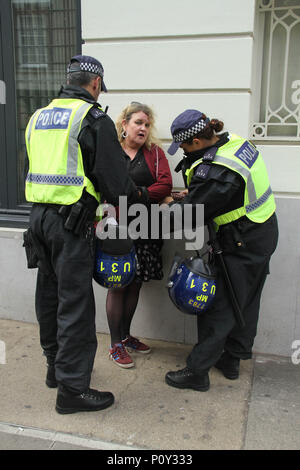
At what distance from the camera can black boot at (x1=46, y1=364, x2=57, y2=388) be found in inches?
124

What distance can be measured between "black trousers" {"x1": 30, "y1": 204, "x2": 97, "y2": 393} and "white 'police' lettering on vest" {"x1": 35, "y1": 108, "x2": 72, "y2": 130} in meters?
0.48

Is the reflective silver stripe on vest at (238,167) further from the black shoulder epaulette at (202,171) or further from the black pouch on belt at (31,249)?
→ the black pouch on belt at (31,249)

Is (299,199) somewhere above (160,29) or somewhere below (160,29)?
below

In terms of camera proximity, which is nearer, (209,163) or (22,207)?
(209,163)

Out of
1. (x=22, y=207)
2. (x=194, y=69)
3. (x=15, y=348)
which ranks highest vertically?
(x=194, y=69)

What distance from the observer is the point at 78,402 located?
9.38ft

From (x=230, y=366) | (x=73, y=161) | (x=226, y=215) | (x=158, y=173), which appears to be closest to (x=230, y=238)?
(x=226, y=215)

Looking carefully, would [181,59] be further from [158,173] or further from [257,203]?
[257,203]

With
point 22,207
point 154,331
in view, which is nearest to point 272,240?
point 154,331

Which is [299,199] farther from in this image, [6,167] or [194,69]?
[6,167]

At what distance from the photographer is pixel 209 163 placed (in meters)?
2.83

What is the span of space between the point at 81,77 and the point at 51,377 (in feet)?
6.65

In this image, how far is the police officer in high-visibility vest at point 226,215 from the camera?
282 cm

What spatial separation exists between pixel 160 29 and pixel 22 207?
6.82 ft
